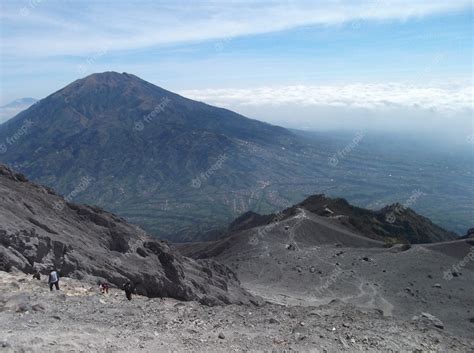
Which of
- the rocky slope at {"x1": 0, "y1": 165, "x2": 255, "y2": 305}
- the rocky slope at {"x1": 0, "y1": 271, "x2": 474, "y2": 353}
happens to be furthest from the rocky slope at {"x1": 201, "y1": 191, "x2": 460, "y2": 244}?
the rocky slope at {"x1": 0, "y1": 271, "x2": 474, "y2": 353}

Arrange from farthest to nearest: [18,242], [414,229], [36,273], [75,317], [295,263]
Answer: [414,229] → [295,263] → [18,242] → [36,273] → [75,317]

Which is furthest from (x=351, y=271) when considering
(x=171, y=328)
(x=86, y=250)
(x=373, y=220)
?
(x=373, y=220)

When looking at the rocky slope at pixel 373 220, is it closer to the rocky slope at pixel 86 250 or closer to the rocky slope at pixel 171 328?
the rocky slope at pixel 86 250

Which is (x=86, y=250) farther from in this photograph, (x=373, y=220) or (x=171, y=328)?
(x=373, y=220)

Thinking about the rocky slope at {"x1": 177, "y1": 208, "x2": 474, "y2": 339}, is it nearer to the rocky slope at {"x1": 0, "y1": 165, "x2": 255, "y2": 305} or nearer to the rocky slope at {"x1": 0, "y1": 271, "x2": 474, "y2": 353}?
the rocky slope at {"x1": 0, "y1": 165, "x2": 255, "y2": 305}

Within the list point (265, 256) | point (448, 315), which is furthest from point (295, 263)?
point (448, 315)

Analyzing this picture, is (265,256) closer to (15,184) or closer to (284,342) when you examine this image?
(15,184)
